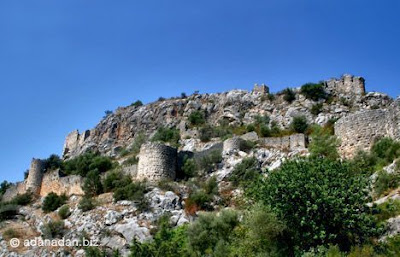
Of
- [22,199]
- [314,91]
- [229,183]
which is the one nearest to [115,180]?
[229,183]

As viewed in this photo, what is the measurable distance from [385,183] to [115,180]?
50.6ft

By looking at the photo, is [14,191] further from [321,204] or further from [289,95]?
[321,204]

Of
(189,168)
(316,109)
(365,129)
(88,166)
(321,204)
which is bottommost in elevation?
(321,204)

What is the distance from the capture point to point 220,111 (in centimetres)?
4100

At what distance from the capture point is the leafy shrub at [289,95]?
38.0 m

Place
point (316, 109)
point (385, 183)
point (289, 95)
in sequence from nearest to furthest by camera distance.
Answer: point (385, 183)
point (316, 109)
point (289, 95)

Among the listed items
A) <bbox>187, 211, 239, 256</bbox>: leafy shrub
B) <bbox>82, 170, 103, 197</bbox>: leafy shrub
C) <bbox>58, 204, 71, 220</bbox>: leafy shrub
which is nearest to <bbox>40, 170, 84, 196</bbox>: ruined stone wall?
<bbox>82, 170, 103, 197</bbox>: leafy shrub

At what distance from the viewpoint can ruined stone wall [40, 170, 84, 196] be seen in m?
30.0

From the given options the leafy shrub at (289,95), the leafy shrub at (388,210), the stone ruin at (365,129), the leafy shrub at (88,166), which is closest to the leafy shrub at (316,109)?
the leafy shrub at (289,95)

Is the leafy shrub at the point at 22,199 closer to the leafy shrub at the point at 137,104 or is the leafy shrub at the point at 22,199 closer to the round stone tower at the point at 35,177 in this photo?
the round stone tower at the point at 35,177

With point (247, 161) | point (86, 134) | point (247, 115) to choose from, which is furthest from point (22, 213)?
point (86, 134)

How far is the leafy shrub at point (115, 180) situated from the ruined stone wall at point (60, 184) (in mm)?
2205

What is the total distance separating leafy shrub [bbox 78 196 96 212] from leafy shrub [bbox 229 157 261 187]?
7303mm

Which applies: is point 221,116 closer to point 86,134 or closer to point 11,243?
point 86,134
